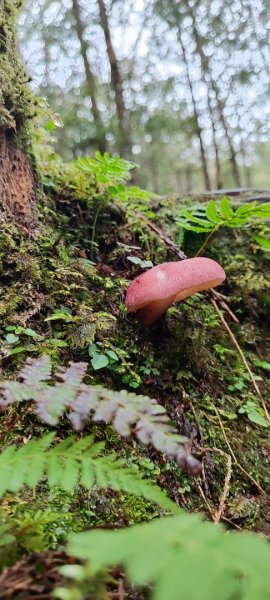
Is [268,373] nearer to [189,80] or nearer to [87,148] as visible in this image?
[87,148]

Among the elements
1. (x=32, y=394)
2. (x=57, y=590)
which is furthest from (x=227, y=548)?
(x=32, y=394)

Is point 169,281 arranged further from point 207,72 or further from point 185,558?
point 207,72

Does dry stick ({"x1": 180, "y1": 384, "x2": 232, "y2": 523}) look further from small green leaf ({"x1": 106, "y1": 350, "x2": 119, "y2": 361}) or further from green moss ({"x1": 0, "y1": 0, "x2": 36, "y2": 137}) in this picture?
green moss ({"x1": 0, "y1": 0, "x2": 36, "y2": 137})

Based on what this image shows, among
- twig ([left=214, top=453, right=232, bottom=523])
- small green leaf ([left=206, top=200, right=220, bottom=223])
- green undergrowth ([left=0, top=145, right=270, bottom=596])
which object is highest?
small green leaf ([left=206, top=200, right=220, bottom=223])

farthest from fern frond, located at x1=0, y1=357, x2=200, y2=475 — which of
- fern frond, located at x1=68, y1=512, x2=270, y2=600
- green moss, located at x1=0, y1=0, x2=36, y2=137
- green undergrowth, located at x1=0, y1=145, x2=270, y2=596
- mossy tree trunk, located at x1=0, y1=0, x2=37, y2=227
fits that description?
green moss, located at x1=0, y1=0, x2=36, y2=137

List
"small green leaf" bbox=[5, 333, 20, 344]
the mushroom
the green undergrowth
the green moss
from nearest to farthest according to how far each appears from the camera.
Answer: the green undergrowth < "small green leaf" bbox=[5, 333, 20, 344] < the mushroom < the green moss

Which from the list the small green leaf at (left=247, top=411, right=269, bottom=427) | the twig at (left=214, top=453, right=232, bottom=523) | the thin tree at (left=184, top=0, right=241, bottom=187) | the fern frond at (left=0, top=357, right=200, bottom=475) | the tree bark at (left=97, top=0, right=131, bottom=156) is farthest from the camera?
the thin tree at (left=184, top=0, right=241, bottom=187)

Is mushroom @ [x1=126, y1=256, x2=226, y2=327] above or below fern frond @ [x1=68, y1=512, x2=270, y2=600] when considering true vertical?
above
